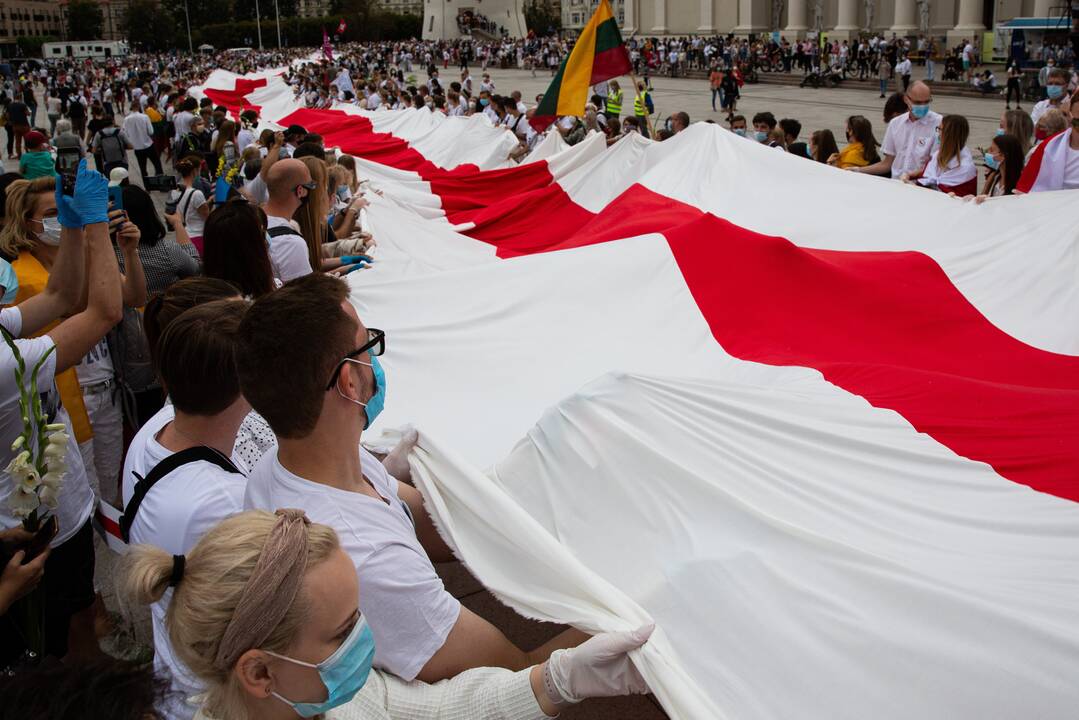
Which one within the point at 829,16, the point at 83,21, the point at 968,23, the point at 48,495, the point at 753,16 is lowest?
the point at 48,495

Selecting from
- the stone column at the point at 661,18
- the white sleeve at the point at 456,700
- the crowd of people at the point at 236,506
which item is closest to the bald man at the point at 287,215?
the crowd of people at the point at 236,506

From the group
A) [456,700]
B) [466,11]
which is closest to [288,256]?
[456,700]

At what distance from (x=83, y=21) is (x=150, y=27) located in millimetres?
34572

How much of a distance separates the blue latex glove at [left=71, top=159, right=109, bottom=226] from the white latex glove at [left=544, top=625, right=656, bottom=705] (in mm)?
2120

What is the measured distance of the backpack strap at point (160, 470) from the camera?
2092mm

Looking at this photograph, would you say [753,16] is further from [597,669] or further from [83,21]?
[83,21]

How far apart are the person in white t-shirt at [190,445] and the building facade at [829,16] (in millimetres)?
34561

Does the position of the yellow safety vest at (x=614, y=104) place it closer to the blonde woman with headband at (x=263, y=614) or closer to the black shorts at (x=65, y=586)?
the black shorts at (x=65, y=586)

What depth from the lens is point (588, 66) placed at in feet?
28.4

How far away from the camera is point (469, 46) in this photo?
5716cm

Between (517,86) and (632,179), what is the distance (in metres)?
31.2

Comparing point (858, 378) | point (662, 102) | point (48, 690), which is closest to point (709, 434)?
point (858, 378)

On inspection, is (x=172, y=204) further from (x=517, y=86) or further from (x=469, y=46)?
(x=469, y=46)

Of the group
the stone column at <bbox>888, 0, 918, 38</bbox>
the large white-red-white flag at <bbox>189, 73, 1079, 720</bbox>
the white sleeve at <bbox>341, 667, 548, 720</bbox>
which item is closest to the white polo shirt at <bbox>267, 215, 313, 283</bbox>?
the large white-red-white flag at <bbox>189, 73, 1079, 720</bbox>
